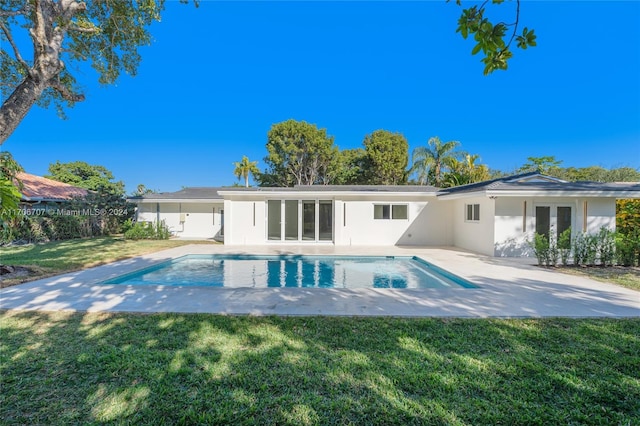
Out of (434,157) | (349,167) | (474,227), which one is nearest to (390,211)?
(474,227)

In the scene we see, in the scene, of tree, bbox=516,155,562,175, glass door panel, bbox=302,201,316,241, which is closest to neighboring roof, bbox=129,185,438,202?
glass door panel, bbox=302,201,316,241

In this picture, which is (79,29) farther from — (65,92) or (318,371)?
(318,371)

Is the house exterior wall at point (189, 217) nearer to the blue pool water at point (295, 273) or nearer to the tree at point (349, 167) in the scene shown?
the blue pool water at point (295, 273)

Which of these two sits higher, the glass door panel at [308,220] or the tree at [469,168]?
the tree at [469,168]

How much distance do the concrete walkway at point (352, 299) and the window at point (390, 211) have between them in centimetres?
754

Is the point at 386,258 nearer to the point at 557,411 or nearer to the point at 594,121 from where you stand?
the point at 557,411

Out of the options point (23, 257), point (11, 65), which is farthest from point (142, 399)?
point (11, 65)

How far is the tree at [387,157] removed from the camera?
2978cm

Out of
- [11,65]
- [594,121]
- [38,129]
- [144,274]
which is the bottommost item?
[144,274]

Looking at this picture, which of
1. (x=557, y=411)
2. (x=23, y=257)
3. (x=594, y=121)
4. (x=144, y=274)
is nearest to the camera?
(x=557, y=411)

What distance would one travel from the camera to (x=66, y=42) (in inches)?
385

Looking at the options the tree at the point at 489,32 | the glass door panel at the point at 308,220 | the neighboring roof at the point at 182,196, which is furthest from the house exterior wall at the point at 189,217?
the tree at the point at 489,32

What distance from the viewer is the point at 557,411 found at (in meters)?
2.46

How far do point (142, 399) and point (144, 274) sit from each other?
23.6 ft
